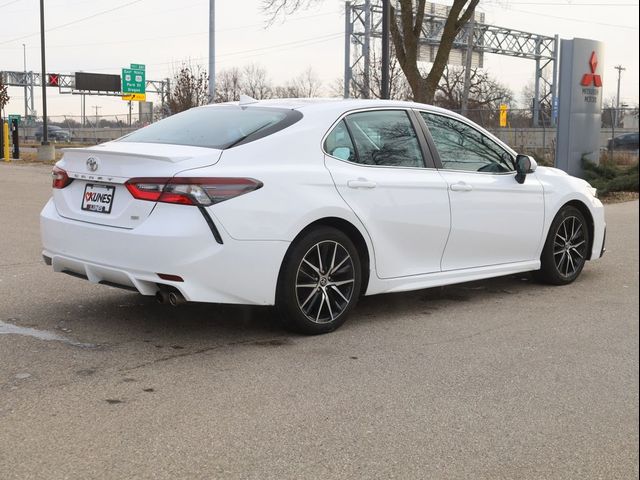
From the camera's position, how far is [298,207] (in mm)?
4984

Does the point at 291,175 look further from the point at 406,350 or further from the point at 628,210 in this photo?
the point at 628,210

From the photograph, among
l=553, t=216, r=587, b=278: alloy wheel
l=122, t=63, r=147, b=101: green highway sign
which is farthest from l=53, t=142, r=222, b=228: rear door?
l=122, t=63, r=147, b=101: green highway sign

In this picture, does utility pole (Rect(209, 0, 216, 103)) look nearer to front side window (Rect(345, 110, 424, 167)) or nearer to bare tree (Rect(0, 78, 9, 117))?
bare tree (Rect(0, 78, 9, 117))

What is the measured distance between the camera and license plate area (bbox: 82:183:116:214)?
16.3ft

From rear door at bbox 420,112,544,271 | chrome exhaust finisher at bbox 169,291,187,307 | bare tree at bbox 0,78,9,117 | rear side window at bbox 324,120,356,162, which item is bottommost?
chrome exhaust finisher at bbox 169,291,187,307

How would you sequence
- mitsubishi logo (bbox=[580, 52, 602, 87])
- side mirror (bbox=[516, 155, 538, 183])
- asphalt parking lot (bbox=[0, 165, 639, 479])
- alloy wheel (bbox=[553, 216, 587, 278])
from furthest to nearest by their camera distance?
mitsubishi logo (bbox=[580, 52, 602, 87]) < alloy wheel (bbox=[553, 216, 587, 278]) < side mirror (bbox=[516, 155, 538, 183]) < asphalt parking lot (bbox=[0, 165, 639, 479])

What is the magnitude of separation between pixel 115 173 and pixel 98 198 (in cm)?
24

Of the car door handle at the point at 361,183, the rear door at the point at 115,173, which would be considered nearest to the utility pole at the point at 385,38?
the car door handle at the point at 361,183

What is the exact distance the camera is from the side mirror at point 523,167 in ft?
21.0

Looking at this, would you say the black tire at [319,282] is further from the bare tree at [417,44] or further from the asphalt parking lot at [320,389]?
the bare tree at [417,44]

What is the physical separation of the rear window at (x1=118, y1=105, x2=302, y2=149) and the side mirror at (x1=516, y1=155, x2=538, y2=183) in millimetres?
2085

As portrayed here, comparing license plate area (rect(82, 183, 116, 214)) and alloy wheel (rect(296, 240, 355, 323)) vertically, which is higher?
license plate area (rect(82, 183, 116, 214))

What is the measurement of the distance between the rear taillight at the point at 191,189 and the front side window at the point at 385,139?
44.5 inches

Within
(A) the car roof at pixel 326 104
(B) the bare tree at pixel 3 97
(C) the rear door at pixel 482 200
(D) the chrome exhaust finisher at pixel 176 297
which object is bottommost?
(D) the chrome exhaust finisher at pixel 176 297
